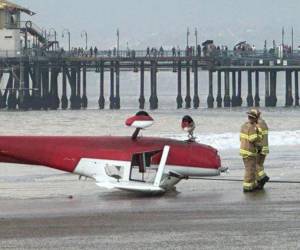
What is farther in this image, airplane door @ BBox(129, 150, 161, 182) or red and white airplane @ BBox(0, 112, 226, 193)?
airplane door @ BBox(129, 150, 161, 182)

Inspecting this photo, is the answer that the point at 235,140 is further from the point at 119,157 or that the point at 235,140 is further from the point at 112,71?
the point at 112,71

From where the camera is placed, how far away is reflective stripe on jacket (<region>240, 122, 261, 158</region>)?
18.5m

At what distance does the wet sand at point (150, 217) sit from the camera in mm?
12758

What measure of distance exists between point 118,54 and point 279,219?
98767mm

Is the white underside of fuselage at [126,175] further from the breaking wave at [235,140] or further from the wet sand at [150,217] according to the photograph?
the breaking wave at [235,140]

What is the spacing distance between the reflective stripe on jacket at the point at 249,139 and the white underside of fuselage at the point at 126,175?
1.06 metres

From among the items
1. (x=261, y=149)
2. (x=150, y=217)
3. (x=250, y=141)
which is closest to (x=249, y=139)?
(x=250, y=141)

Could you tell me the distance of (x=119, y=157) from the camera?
18516mm

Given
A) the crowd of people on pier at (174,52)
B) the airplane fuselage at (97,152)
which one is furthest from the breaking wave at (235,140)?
the crowd of people on pier at (174,52)

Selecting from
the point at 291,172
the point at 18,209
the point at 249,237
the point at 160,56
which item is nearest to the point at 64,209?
the point at 18,209

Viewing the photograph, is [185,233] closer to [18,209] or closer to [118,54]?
[18,209]

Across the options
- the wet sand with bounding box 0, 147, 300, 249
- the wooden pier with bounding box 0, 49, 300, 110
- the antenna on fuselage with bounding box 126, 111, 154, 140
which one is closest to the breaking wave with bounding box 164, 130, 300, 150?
the wet sand with bounding box 0, 147, 300, 249

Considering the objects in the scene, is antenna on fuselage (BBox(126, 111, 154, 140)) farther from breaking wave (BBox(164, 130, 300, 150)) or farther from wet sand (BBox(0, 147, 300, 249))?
breaking wave (BBox(164, 130, 300, 150))

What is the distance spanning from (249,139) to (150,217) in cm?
386
